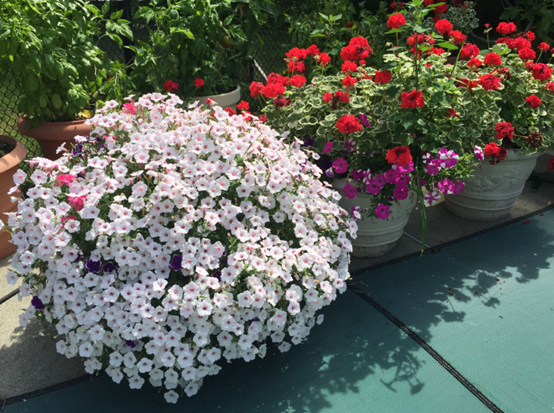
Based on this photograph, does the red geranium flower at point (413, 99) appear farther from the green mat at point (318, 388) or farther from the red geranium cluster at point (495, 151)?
the green mat at point (318, 388)

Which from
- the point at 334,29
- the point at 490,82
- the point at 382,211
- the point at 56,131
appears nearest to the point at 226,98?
the point at 334,29

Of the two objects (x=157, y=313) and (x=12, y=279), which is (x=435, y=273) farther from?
(x=12, y=279)

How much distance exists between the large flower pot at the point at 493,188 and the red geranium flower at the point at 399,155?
3.49 ft

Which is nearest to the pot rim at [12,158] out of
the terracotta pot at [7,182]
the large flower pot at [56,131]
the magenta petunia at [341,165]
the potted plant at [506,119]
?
the terracotta pot at [7,182]

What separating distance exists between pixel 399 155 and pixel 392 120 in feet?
0.74

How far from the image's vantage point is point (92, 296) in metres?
1.78

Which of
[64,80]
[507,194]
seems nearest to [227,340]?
[64,80]

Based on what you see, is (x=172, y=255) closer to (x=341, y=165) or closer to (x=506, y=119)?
(x=341, y=165)

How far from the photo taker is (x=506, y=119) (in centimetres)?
304

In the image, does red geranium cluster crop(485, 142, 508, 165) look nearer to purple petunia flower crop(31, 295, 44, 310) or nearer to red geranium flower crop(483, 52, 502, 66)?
red geranium flower crop(483, 52, 502, 66)

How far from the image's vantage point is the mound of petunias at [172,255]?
69.6 inches

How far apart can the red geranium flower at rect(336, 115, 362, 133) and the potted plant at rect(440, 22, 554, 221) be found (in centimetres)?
69

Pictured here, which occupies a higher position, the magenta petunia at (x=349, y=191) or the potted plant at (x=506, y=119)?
the potted plant at (x=506, y=119)

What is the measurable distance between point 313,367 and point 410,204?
1.18 m
